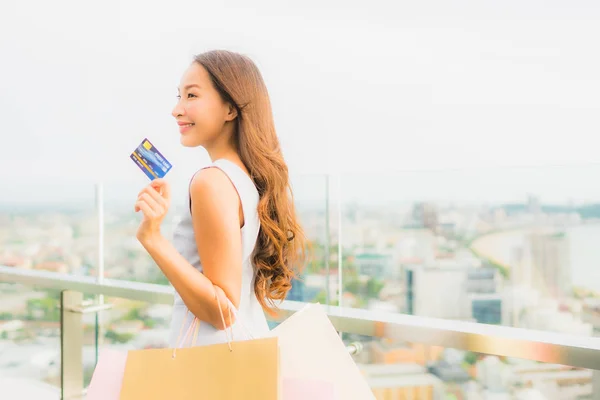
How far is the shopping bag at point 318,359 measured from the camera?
0.83 meters

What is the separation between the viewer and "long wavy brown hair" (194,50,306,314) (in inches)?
42.3

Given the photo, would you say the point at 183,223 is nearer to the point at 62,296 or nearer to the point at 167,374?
the point at 167,374

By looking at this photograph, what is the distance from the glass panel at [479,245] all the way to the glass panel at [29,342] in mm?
1641

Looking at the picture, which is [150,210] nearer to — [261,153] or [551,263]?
[261,153]

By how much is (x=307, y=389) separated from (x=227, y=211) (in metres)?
0.34

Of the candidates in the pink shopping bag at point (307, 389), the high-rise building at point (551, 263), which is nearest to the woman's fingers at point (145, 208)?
the pink shopping bag at point (307, 389)

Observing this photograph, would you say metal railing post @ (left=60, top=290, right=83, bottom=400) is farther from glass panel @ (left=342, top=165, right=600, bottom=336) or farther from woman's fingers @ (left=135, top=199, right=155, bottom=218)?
woman's fingers @ (left=135, top=199, right=155, bottom=218)

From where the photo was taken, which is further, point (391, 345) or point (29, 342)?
point (29, 342)

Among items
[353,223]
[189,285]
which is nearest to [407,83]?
[353,223]

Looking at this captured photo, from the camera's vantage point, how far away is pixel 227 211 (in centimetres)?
95

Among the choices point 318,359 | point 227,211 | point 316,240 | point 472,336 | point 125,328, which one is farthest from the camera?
point 125,328

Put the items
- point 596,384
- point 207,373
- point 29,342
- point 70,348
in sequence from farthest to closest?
point 29,342 → point 70,348 → point 596,384 → point 207,373

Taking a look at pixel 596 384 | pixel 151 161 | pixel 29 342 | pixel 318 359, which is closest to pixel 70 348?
pixel 29 342

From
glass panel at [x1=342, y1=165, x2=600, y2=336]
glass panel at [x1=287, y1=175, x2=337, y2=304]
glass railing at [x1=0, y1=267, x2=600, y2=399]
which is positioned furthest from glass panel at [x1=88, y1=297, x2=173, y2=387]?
glass panel at [x1=342, y1=165, x2=600, y2=336]
